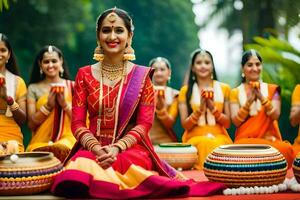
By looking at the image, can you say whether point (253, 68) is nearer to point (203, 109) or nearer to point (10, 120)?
point (203, 109)

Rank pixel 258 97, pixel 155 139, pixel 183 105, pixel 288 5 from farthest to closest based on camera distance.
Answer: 1. pixel 288 5
2. pixel 155 139
3. pixel 183 105
4. pixel 258 97

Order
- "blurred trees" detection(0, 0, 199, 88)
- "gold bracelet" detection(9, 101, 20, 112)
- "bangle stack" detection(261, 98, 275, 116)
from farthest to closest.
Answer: "blurred trees" detection(0, 0, 199, 88), "bangle stack" detection(261, 98, 275, 116), "gold bracelet" detection(9, 101, 20, 112)

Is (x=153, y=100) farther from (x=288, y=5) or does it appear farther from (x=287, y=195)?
(x=288, y=5)

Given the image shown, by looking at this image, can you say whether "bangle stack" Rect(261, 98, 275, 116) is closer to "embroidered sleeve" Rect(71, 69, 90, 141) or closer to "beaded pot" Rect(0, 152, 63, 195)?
"embroidered sleeve" Rect(71, 69, 90, 141)

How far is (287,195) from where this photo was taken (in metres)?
4.46

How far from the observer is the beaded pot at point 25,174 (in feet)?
13.6

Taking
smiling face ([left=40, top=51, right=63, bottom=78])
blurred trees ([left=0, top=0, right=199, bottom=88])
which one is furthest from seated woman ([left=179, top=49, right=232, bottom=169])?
blurred trees ([left=0, top=0, right=199, bottom=88])

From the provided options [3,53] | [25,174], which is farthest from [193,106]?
[25,174]

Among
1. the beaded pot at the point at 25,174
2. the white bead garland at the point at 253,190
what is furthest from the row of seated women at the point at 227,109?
the beaded pot at the point at 25,174

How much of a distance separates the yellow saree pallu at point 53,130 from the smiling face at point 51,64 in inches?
11.3

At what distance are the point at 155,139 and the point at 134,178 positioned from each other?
11.9 feet

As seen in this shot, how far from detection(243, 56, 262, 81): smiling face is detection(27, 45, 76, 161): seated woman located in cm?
215

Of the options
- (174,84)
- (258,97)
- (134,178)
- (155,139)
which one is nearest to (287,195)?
(134,178)

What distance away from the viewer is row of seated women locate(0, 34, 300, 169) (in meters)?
6.39
